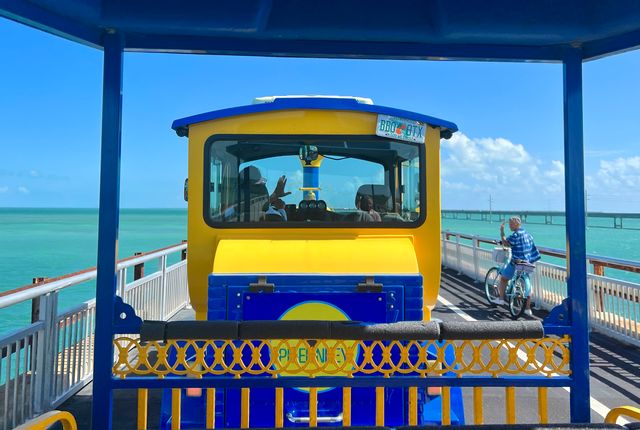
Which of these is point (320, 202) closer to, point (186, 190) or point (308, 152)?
point (308, 152)

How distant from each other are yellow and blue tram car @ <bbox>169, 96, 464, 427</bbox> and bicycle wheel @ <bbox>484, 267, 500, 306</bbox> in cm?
629

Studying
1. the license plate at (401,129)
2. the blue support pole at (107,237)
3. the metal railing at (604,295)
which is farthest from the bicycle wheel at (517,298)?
the blue support pole at (107,237)

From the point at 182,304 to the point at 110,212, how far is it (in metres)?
5.94

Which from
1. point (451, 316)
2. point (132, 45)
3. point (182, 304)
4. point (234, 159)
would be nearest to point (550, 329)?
point (234, 159)

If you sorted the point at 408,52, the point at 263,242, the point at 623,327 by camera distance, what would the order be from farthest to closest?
the point at 623,327 < the point at 263,242 < the point at 408,52

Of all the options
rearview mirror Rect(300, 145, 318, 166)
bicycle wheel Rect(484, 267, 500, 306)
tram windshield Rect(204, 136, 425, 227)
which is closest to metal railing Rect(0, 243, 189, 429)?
tram windshield Rect(204, 136, 425, 227)

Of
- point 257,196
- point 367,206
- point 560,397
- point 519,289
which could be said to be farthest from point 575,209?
point 519,289

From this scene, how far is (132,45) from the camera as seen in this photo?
2.74 metres

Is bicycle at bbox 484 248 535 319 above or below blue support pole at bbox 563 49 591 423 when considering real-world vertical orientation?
below

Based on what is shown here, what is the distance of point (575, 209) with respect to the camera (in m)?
2.75

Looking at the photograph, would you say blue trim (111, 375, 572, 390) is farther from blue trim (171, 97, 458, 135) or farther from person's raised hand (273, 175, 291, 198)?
blue trim (171, 97, 458, 135)

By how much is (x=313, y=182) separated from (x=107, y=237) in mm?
1627

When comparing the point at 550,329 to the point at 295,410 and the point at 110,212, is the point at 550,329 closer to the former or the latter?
the point at 295,410

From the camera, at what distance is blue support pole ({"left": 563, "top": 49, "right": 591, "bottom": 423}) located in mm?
2670
